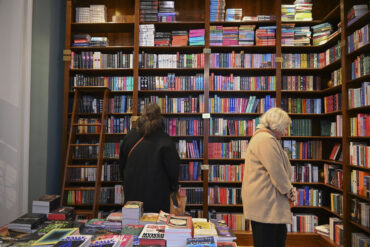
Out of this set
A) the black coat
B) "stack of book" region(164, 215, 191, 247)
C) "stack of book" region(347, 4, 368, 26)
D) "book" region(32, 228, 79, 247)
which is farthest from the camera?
"stack of book" region(347, 4, 368, 26)

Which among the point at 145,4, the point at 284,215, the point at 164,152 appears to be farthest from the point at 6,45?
the point at 284,215

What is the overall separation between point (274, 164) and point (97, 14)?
10.1 ft

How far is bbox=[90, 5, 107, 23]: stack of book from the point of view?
360 centimetres

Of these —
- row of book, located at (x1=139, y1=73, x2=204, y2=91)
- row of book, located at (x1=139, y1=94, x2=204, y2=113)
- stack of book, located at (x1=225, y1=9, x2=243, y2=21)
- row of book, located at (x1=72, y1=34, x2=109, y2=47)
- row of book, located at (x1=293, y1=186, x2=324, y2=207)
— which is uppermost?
stack of book, located at (x1=225, y1=9, x2=243, y2=21)

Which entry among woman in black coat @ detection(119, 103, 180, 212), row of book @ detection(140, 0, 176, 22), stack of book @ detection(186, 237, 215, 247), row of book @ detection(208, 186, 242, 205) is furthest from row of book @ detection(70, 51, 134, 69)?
stack of book @ detection(186, 237, 215, 247)

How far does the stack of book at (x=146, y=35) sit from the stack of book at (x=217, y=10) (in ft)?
2.69

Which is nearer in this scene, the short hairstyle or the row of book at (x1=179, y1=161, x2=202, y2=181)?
the short hairstyle

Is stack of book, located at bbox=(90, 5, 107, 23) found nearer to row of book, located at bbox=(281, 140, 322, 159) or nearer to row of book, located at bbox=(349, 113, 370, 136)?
row of book, located at bbox=(281, 140, 322, 159)

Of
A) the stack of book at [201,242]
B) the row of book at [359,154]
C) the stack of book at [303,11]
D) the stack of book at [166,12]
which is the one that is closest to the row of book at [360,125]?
the row of book at [359,154]

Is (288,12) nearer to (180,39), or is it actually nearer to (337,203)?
(180,39)

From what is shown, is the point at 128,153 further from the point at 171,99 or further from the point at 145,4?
the point at 145,4

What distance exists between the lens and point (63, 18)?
12.3 ft

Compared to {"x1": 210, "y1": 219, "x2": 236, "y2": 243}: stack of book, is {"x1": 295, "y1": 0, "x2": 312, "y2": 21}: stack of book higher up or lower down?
higher up

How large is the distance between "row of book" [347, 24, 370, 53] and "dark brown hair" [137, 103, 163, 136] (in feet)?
7.11
